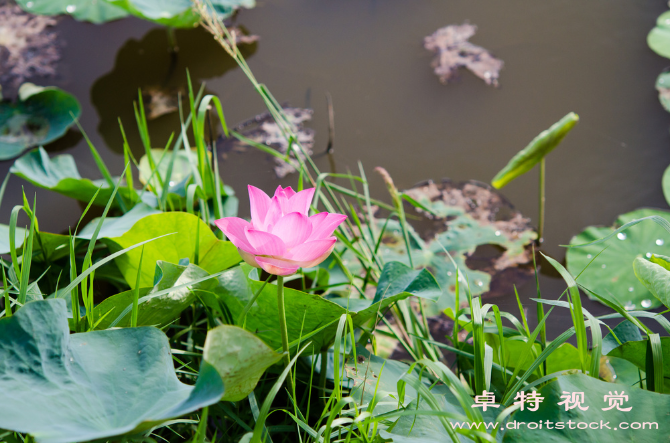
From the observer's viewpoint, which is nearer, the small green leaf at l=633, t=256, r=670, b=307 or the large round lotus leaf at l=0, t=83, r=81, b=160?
the small green leaf at l=633, t=256, r=670, b=307

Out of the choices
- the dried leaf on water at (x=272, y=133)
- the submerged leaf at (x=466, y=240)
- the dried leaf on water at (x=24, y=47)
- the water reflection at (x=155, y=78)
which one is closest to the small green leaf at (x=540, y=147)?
the submerged leaf at (x=466, y=240)

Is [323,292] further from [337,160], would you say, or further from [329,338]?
[337,160]

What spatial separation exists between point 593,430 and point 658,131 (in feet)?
3.96

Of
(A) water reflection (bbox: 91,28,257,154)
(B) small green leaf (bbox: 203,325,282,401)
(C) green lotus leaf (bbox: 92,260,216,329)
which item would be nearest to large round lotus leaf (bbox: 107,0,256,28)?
(A) water reflection (bbox: 91,28,257,154)

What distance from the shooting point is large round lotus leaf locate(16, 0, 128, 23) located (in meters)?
1.57

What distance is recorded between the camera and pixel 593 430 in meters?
0.55

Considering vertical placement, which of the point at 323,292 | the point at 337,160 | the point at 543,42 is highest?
the point at 543,42

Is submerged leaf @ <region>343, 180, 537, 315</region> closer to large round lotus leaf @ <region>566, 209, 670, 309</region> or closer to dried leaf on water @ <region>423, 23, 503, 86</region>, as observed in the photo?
large round lotus leaf @ <region>566, 209, 670, 309</region>

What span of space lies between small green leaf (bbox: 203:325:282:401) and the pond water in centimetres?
81

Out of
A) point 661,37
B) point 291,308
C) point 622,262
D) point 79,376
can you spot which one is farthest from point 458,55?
point 79,376

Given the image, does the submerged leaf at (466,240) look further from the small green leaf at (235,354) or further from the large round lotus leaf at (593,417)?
the small green leaf at (235,354)

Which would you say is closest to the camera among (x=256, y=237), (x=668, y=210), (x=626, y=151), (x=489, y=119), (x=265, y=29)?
(x=256, y=237)

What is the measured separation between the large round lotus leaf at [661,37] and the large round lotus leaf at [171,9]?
4.78 feet

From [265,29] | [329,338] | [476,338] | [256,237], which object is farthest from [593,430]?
[265,29]
